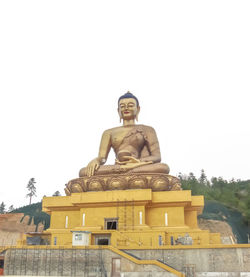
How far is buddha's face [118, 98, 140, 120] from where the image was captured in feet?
66.3

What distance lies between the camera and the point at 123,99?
67.6 ft

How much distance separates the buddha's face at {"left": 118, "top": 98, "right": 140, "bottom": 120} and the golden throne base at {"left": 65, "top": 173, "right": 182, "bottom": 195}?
4721 mm

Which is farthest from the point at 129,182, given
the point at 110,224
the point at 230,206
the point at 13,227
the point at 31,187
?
the point at 31,187

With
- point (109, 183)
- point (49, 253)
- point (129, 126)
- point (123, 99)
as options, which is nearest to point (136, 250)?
point (49, 253)

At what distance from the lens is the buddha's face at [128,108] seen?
66.3 ft

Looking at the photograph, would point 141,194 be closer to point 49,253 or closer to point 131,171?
point 131,171

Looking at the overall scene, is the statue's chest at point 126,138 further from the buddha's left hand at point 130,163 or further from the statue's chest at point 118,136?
the buddha's left hand at point 130,163

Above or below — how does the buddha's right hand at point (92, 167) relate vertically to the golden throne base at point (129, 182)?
above

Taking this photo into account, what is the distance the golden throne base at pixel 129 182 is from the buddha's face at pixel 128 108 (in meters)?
4.72

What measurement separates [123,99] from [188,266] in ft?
37.2

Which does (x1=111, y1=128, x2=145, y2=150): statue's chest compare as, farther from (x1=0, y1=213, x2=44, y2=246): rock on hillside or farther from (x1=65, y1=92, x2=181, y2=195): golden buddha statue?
(x1=0, y1=213, x2=44, y2=246): rock on hillside

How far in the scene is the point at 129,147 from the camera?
1892 centimetres

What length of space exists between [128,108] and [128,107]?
0.23 ft

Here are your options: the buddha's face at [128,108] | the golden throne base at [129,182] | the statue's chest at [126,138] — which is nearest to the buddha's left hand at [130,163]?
the golden throne base at [129,182]
